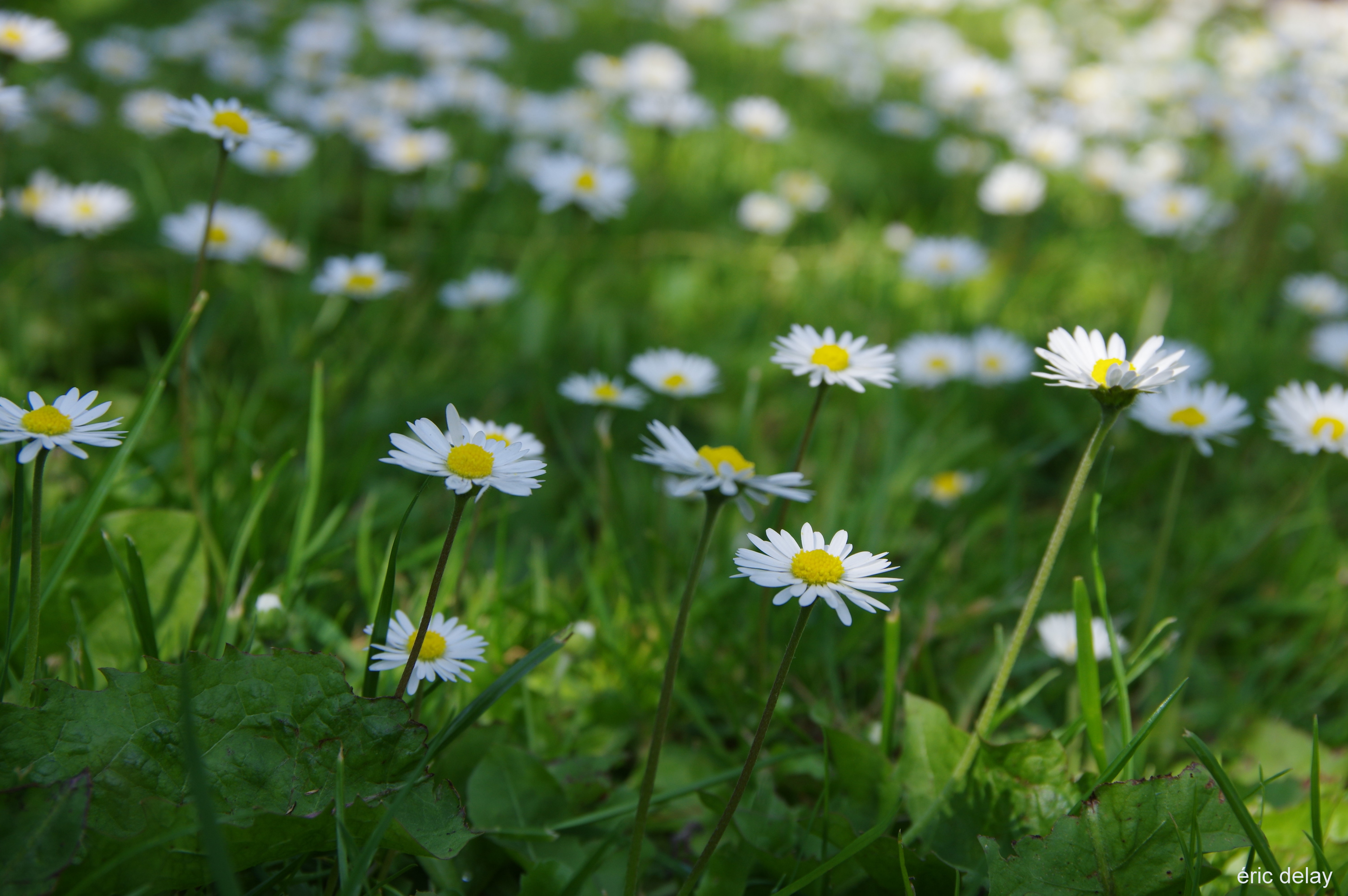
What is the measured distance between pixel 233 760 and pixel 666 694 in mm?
524

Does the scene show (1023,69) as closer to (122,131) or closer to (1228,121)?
(1228,121)

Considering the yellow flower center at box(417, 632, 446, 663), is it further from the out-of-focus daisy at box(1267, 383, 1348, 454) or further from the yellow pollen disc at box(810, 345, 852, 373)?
the out-of-focus daisy at box(1267, 383, 1348, 454)

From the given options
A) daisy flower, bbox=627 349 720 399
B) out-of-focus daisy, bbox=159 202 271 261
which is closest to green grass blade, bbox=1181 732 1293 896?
daisy flower, bbox=627 349 720 399

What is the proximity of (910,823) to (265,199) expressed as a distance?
2.87 meters

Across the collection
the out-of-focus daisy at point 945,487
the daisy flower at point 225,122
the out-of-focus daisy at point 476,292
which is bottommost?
the out-of-focus daisy at point 945,487

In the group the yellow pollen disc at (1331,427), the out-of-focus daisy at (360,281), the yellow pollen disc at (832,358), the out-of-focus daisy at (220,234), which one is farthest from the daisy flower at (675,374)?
the out-of-focus daisy at (220,234)

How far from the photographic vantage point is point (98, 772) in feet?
3.39

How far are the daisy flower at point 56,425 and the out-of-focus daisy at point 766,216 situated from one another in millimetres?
2526

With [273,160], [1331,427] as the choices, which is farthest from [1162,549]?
[273,160]

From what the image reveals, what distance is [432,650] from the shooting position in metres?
1.16

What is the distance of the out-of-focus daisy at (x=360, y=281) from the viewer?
1981 mm

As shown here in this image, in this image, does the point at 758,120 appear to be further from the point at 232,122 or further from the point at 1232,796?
the point at 1232,796

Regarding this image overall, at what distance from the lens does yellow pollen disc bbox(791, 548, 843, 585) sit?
1035mm

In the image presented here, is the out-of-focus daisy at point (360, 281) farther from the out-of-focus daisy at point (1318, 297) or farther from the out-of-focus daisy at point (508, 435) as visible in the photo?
the out-of-focus daisy at point (1318, 297)
